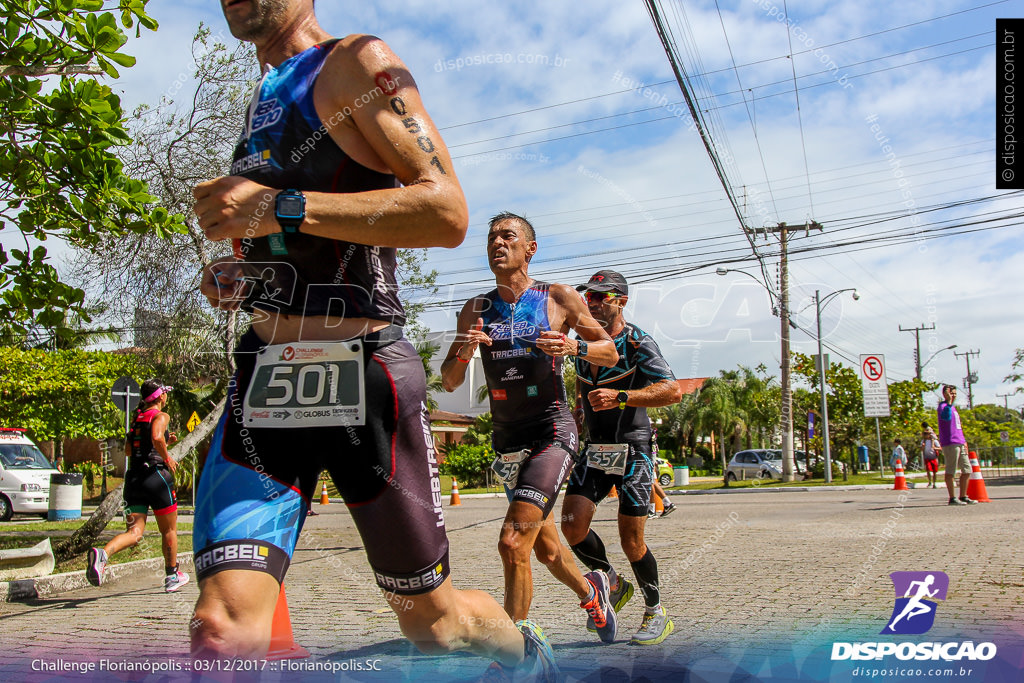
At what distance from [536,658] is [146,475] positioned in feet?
18.8

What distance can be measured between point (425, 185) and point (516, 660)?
1.55m

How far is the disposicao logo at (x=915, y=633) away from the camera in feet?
12.9

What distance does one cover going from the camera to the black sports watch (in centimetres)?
192

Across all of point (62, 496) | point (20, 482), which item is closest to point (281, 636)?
point (62, 496)

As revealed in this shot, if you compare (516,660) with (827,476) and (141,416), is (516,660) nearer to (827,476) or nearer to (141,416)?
(141,416)

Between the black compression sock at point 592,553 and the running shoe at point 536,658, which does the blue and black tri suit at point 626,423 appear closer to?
the black compression sock at point 592,553

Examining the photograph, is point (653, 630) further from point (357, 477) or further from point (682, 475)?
point (682, 475)

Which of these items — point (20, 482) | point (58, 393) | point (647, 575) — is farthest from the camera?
point (58, 393)

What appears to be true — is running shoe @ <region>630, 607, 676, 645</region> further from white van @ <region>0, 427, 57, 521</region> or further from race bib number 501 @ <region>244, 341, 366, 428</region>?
white van @ <region>0, 427, 57, 521</region>

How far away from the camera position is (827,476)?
92.4 feet

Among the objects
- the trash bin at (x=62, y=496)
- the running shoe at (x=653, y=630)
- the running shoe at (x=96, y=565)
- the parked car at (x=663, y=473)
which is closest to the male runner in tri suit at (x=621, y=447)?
the running shoe at (x=653, y=630)

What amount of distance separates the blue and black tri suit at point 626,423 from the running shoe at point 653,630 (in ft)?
1.95

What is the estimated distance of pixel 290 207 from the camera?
1918 millimetres

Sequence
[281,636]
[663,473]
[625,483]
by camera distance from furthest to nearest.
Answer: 1. [663,473]
2. [625,483]
3. [281,636]
